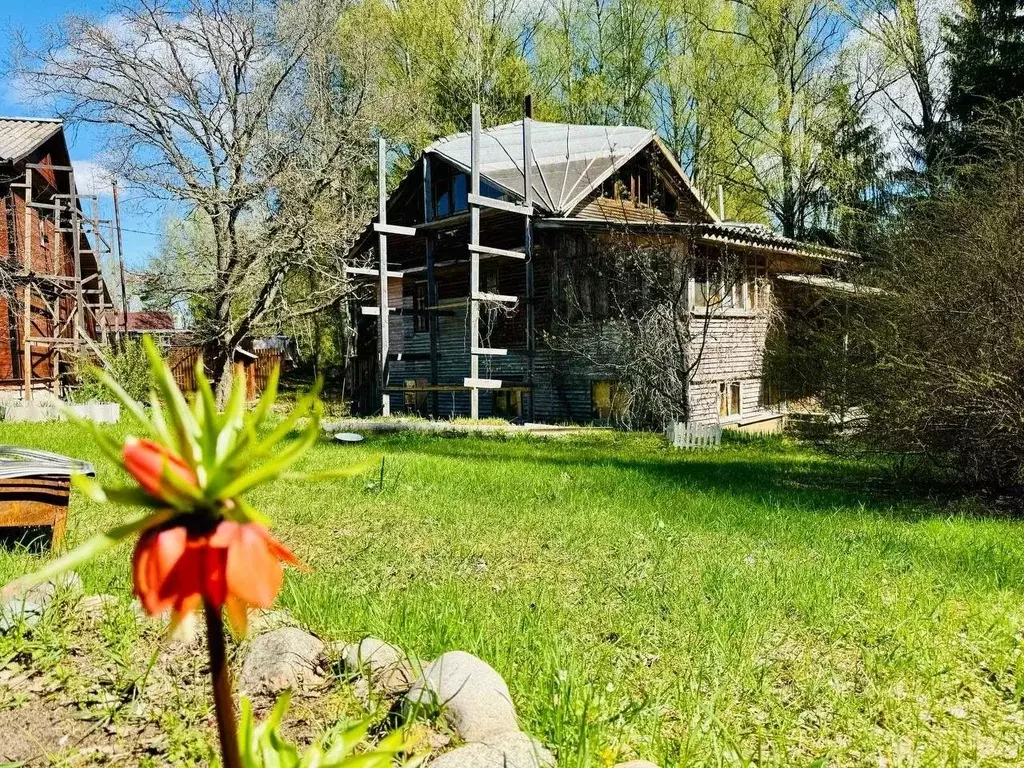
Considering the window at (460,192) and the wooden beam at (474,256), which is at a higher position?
the window at (460,192)

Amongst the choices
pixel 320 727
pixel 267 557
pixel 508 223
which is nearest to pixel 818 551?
pixel 320 727

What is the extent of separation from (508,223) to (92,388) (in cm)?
1183

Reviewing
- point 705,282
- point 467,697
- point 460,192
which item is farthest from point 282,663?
point 460,192

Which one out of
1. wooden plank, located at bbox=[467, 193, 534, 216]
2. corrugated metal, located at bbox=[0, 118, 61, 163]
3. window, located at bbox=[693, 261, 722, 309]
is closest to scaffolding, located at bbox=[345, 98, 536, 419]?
wooden plank, located at bbox=[467, 193, 534, 216]

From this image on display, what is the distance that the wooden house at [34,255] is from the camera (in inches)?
803

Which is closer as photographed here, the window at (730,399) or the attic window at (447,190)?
the window at (730,399)

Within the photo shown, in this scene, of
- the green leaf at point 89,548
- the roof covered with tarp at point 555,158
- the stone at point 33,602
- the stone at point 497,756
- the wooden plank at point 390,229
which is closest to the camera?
the green leaf at point 89,548

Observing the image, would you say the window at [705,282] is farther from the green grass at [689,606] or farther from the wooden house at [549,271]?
the green grass at [689,606]

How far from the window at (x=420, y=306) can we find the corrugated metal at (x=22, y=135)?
12.0 m

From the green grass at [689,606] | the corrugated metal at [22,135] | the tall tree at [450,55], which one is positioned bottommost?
the green grass at [689,606]

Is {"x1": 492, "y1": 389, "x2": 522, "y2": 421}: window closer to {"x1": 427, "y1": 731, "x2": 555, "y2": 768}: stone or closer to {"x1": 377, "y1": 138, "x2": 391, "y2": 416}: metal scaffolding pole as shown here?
{"x1": 377, "y1": 138, "x2": 391, "y2": 416}: metal scaffolding pole

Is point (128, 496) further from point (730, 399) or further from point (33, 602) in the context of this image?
point (730, 399)

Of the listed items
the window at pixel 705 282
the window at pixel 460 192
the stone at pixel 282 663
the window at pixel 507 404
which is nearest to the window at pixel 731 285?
the window at pixel 705 282

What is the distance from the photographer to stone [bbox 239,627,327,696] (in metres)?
2.64
